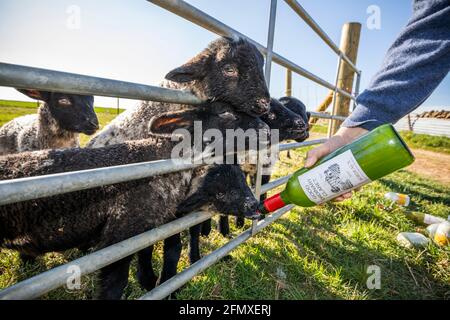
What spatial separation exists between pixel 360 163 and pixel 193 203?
1.22 m

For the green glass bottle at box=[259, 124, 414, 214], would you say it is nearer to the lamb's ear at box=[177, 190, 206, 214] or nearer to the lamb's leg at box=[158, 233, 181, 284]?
the lamb's ear at box=[177, 190, 206, 214]

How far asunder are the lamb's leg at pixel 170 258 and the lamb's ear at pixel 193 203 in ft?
1.34

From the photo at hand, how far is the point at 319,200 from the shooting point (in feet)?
5.16

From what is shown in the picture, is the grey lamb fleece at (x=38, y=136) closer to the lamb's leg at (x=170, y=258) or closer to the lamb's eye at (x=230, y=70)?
the lamb's leg at (x=170, y=258)

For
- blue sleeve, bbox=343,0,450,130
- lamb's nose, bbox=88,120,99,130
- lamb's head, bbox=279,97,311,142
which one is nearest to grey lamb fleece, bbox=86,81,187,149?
lamb's nose, bbox=88,120,99,130

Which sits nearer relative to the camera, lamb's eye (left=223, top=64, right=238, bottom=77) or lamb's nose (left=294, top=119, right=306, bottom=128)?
lamb's eye (left=223, top=64, right=238, bottom=77)

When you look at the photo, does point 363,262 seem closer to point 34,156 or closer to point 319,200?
point 319,200

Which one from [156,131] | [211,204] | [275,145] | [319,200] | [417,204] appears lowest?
[417,204]

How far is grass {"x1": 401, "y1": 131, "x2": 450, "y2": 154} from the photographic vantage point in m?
14.0

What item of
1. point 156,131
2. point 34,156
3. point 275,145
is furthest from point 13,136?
point 275,145

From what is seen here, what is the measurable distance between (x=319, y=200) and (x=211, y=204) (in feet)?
2.68

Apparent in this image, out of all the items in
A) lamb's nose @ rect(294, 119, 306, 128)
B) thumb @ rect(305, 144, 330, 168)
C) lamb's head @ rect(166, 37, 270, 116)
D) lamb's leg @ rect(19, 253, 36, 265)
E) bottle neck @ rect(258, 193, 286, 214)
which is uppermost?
lamb's head @ rect(166, 37, 270, 116)

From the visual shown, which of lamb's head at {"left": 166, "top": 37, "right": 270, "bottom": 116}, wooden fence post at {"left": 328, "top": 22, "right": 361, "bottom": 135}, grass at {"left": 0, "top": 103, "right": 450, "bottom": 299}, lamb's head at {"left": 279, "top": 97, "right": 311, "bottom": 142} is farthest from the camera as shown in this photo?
wooden fence post at {"left": 328, "top": 22, "right": 361, "bottom": 135}

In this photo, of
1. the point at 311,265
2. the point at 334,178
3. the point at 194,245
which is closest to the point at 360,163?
the point at 334,178
